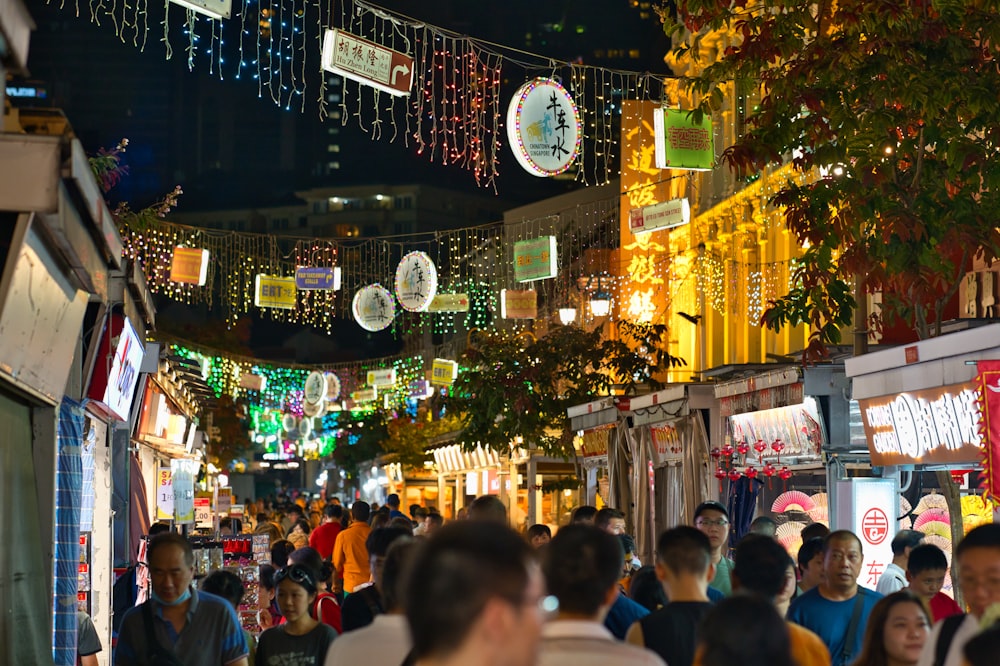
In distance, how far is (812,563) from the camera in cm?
844

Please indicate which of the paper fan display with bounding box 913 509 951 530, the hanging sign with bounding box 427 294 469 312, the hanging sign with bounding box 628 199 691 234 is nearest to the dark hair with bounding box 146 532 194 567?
the paper fan display with bounding box 913 509 951 530

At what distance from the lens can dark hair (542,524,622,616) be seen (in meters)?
4.86

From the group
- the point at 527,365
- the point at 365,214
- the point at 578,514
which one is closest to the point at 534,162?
the point at 578,514

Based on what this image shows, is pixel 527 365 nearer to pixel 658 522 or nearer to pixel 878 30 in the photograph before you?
pixel 658 522

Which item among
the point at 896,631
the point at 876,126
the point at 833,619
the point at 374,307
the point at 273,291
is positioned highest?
the point at 273,291

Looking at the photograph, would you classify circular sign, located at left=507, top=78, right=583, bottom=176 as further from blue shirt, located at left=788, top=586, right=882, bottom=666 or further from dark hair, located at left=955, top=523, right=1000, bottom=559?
dark hair, located at left=955, top=523, right=1000, bottom=559

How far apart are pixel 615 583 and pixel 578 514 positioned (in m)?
6.83

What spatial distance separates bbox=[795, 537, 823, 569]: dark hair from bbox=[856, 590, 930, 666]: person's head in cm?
225

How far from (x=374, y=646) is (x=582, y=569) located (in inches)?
36.5

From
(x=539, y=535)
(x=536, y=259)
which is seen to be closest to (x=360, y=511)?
(x=539, y=535)

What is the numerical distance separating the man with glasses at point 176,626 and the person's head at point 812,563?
128 inches

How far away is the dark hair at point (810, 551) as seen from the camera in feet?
27.4

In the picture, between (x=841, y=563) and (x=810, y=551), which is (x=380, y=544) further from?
(x=810, y=551)

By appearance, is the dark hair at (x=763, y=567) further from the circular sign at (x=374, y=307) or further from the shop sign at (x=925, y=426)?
the circular sign at (x=374, y=307)
